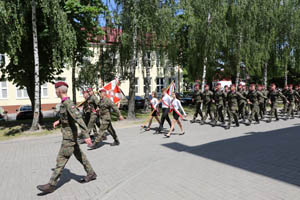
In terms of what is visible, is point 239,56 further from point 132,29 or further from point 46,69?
point 46,69

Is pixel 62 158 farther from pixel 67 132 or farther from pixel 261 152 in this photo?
pixel 261 152

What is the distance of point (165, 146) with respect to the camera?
7551 millimetres

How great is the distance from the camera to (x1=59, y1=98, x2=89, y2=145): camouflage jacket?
433 centimetres

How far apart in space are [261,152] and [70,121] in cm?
490

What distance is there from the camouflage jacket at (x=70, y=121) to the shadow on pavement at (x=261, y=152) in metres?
3.38

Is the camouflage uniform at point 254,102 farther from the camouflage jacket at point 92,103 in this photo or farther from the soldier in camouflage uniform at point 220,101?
the camouflage jacket at point 92,103

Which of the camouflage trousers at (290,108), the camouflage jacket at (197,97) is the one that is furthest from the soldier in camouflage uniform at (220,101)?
the camouflage trousers at (290,108)

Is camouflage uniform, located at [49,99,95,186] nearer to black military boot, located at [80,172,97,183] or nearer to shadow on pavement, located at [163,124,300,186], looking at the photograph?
black military boot, located at [80,172,97,183]

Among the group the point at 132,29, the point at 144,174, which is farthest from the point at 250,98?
the point at 144,174

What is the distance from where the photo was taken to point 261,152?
6.37 metres

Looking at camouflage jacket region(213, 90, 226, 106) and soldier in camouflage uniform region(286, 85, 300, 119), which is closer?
camouflage jacket region(213, 90, 226, 106)

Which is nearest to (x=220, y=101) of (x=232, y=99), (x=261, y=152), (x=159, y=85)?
(x=232, y=99)

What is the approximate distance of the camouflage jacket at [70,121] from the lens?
4.33 meters

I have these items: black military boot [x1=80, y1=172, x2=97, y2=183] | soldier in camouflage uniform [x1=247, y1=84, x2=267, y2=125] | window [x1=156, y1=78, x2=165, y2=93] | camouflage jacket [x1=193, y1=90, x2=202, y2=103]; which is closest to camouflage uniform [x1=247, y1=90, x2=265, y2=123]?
soldier in camouflage uniform [x1=247, y1=84, x2=267, y2=125]
